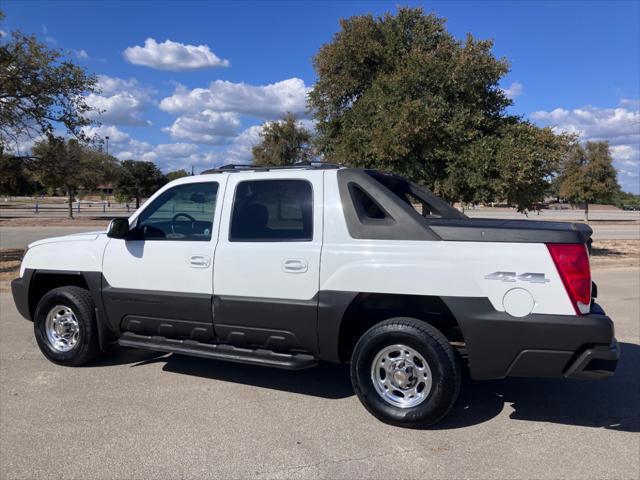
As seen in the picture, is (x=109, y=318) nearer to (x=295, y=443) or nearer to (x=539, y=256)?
(x=295, y=443)

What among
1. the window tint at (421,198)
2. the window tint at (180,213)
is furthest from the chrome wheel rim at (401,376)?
the window tint at (180,213)

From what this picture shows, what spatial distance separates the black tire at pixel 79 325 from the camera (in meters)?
5.16

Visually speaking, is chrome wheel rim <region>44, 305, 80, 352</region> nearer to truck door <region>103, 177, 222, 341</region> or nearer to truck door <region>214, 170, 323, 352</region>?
truck door <region>103, 177, 222, 341</region>

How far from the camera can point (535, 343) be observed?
12.1ft

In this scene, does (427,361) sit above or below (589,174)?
below

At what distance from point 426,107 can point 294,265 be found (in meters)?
9.24

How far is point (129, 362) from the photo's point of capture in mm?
5555

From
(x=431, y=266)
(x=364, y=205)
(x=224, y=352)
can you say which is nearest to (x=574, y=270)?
(x=431, y=266)

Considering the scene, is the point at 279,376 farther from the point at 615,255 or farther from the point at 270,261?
the point at 615,255

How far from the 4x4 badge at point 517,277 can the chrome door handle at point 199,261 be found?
2.32 metres

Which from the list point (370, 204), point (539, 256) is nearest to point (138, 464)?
point (370, 204)

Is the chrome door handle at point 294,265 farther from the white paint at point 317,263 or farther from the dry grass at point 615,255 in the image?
the dry grass at point 615,255

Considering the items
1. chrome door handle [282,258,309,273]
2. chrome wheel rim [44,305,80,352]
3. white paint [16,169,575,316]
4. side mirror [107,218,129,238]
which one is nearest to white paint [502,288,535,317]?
white paint [16,169,575,316]

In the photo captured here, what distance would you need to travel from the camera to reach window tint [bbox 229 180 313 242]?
4.44m
